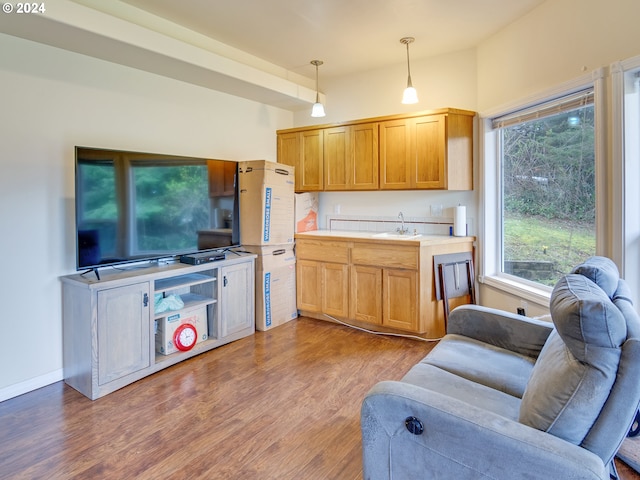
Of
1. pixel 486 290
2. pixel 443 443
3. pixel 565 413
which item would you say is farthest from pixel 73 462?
pixel 486 290

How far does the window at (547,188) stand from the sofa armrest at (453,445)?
1.99 metres

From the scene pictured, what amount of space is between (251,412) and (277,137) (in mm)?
3260

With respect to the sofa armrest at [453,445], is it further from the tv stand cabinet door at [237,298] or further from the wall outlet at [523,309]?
the tv stand cabinet door at [237,298]

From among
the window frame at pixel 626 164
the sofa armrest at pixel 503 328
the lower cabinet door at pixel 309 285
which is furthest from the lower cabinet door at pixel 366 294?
the window frame at pixel 626 164

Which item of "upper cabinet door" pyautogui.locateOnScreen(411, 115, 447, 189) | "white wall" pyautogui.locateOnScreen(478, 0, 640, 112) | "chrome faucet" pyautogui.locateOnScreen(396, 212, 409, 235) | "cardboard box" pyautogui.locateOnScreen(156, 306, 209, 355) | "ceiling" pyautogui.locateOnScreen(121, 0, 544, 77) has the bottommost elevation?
"cardboard box" pyautogui.locateOnScreen(156, 306, 209, 355)

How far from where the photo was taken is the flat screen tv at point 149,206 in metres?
2.65

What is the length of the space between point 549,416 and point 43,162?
10.8 feet

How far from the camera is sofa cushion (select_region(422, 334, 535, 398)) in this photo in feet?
5.93

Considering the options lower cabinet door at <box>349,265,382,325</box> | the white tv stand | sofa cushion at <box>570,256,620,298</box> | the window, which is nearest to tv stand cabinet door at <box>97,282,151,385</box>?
the white tv stand

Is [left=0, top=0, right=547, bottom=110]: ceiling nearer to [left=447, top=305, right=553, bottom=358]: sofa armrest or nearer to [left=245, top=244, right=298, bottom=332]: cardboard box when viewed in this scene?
[left=245, top=244, right=298, bottom=332]: cardboard box

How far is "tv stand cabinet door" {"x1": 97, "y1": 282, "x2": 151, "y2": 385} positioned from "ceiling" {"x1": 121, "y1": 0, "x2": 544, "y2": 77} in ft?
7.03

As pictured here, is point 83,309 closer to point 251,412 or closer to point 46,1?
point 251,412

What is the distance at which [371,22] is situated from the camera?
3121 millimetres

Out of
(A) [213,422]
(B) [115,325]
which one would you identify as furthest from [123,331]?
(A) [213,422]
